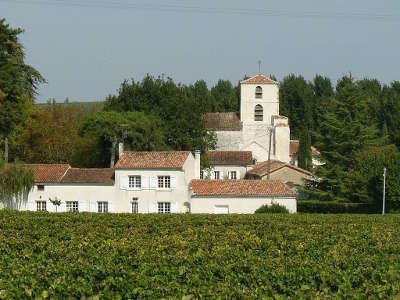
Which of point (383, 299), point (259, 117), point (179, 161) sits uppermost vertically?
point (259, 117)

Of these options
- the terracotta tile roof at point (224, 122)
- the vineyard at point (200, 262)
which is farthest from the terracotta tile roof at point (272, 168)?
the vineyard at point (200, 262)

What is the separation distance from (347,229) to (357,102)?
42175 mm

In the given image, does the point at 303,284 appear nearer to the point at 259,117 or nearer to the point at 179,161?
the point at 179,161

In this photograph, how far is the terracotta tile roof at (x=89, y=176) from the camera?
170 ft

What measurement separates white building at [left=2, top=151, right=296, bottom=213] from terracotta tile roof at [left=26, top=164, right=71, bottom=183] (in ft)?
0.22

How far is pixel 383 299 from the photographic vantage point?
48.8ft

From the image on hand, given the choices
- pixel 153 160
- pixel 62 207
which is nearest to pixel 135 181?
pixel 153 160

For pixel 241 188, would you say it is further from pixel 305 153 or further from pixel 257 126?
pixel 305 153

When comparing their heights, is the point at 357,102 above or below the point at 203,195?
above

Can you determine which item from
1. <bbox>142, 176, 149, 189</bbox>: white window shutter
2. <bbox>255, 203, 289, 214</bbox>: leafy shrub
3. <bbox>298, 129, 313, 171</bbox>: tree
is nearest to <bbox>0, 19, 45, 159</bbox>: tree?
<bbox>142, 176, 149, 189</bbox>: white window shutter

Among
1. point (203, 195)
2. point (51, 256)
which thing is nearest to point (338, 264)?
point (51, 256)

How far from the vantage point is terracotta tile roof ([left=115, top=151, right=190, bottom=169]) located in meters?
51.4

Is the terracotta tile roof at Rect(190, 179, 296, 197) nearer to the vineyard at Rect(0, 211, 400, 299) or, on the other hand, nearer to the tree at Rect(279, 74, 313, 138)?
the vineyard at Rect(0, 211, 400, 299)

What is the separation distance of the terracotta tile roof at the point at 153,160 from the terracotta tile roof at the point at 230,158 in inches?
881
